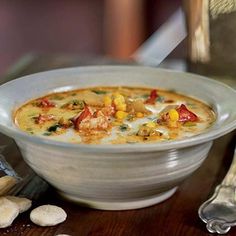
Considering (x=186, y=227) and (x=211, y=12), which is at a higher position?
(x=211, y=12)

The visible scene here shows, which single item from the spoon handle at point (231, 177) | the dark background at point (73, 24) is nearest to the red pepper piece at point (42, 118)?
the spoon handle at point (231, 177)

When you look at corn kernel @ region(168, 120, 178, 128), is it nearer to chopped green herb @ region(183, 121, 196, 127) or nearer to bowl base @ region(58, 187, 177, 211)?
chopped green herb @ region(183, 121, 196, 127)

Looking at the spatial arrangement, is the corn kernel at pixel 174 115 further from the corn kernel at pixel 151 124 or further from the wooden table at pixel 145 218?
the wooden table at pixel 145 218

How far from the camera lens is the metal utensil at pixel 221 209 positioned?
3.76ft

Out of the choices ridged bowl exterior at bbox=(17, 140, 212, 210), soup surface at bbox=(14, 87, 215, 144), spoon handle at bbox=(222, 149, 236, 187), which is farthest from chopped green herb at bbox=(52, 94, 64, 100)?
spoon handle at bbox=(222, 149, 236, 187)

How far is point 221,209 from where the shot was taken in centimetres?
118

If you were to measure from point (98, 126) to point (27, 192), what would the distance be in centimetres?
18

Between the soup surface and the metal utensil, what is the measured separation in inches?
4.2

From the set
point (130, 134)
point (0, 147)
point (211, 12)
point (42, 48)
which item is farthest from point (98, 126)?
point (42, 48)

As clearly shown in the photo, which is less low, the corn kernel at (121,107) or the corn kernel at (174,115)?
the corn kernel at (174,115)

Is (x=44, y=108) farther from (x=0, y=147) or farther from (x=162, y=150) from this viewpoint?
(x=162, y=150)

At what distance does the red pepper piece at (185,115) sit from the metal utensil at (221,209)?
0.12 metres

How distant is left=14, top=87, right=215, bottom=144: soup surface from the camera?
1.21m

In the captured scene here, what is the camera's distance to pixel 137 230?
1.15m
